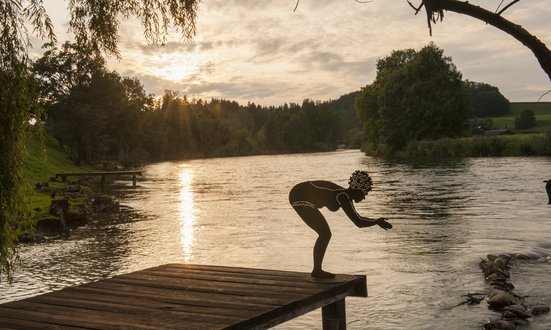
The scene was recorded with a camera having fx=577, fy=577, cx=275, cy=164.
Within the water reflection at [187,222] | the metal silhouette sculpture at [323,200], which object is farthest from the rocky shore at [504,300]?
the water reflection at [187,222]

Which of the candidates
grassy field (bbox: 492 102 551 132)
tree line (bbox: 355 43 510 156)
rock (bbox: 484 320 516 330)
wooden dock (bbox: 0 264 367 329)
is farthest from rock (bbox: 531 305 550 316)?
grassy field (bbox: 492 102 551 132)

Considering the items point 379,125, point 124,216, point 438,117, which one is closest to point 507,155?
point 438,117

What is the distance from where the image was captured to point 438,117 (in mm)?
87938

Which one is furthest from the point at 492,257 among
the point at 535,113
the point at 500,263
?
the point at 535,113

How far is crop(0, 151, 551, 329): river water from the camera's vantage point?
13.2 meters

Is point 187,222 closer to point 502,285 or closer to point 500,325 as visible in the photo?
point 502,285

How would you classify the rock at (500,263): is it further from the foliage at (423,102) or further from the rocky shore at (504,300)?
the foliage at (423,102)

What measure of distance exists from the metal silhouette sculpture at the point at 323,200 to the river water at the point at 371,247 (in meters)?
3.81

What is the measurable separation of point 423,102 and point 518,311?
8042cm

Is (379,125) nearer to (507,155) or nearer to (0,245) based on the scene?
(507,155)

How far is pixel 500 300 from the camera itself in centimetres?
1230

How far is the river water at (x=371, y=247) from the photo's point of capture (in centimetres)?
1319

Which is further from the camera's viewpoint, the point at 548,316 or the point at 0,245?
the point at 548,316

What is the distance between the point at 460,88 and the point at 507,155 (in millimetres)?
19770
